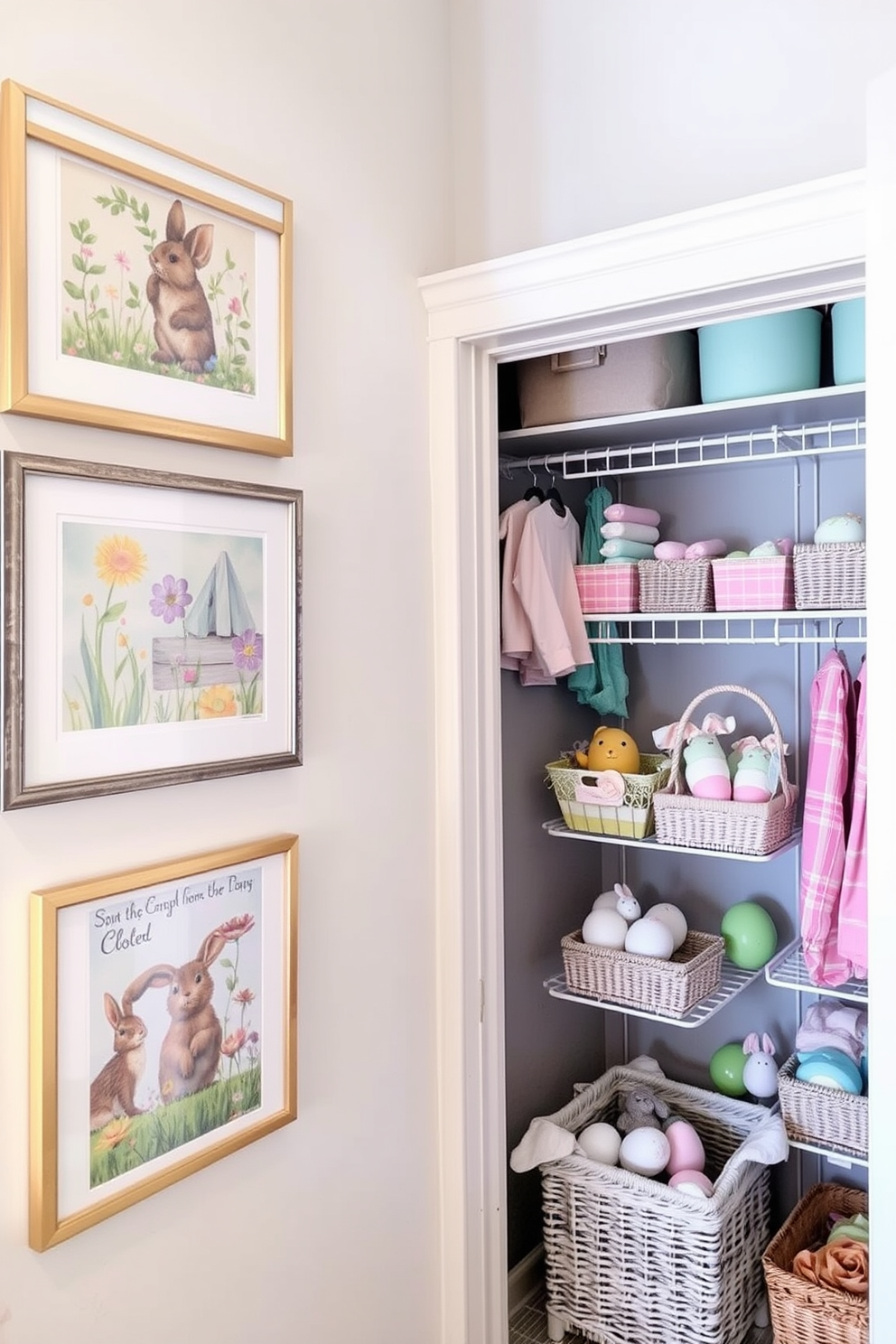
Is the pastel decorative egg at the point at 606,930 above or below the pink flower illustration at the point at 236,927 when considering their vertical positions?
below

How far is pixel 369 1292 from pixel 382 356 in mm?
1439

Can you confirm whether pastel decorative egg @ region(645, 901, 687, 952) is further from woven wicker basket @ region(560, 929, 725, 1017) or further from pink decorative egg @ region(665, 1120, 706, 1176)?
pink decorative egg @ region(665, 1120, 706, 1176)

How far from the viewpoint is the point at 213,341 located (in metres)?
1.25

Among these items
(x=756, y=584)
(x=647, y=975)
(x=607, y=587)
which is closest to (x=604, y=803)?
(x=647, y=975)

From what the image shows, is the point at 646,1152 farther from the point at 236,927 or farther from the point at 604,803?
the point at 236,927

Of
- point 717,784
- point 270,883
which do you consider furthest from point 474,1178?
point 717,784

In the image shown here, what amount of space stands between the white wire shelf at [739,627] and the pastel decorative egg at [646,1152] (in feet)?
3.42

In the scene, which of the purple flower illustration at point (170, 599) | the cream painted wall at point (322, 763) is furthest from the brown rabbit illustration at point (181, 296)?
the purple flower illustration at point (170, 599)

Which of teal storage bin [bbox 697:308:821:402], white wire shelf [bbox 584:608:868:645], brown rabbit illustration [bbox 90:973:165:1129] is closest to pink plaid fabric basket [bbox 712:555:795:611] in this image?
white wire shelf [bbox 584:608:868:645]

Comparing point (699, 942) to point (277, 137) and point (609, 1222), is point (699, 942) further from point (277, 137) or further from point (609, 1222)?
point (277, 137)

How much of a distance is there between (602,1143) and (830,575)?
1282 millimetres

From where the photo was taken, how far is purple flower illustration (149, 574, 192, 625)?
118 cm

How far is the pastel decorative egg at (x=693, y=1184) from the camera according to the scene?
1.98 meters

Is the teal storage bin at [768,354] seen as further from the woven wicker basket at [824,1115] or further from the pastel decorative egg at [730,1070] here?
the pastel decorative egg at [730,1070]
